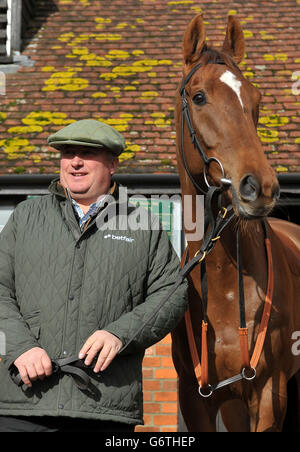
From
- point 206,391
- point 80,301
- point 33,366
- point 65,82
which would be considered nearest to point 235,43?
point 80,301

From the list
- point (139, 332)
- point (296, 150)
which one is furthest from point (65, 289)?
point (296, 150)

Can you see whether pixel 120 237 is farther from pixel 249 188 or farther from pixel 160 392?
pixel 160 392

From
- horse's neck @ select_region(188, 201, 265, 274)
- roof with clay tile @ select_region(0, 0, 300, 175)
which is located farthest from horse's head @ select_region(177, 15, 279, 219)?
roof with clay tile @ select_region(0, 0, 300, 175)

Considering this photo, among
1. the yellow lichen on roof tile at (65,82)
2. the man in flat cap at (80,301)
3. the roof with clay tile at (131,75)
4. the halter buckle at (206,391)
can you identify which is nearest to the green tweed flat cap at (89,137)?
the man in flat cap at (80,301)

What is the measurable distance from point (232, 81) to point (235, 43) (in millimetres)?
539

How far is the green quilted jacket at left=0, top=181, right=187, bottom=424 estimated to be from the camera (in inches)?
110

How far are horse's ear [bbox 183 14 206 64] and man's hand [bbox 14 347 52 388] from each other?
1821 mm

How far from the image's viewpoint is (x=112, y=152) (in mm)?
3145

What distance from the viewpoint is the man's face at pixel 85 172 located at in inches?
121

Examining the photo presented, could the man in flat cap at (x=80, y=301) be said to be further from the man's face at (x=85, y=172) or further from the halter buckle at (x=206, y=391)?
the halter buckle at (x=206, y=391)

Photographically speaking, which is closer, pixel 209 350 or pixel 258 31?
pixel 209 350

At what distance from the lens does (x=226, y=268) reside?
349cm

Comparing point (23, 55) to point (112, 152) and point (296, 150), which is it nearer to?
point (296, 150)
